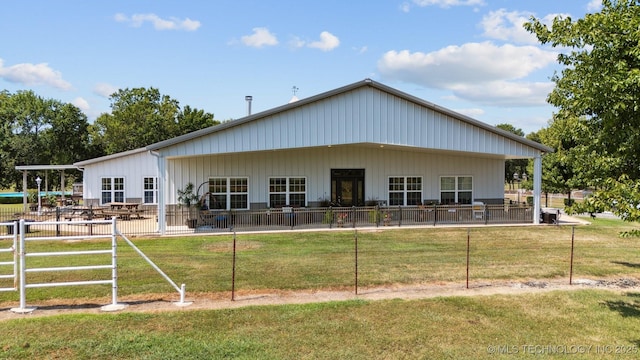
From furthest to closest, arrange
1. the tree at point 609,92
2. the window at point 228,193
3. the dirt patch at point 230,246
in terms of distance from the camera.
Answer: the window at point 228,193 → the dirt patch at point 230,246 → the tree at point 609,92

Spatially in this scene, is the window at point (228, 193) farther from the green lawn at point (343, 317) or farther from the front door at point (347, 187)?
the green lawn at point (343, 317)

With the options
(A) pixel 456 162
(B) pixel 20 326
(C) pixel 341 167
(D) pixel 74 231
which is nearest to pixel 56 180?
(D) pixel 74 231

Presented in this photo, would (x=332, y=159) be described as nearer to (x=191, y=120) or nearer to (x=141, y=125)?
(x=141, y=125)

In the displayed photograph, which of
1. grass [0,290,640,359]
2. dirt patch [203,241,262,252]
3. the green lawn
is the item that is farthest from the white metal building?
grass [0,290,640,359]

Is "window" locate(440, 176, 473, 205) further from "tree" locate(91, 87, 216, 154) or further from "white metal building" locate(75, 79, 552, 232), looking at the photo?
"tree" locate(91, 87, 216, 154)

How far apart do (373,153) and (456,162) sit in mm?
4885

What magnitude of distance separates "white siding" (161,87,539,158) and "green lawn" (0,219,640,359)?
5.87 m

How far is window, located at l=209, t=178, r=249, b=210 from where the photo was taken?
2048 cm

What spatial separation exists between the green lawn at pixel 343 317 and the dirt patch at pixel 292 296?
264 millimetres

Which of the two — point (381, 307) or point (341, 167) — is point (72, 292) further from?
point (341, 167)

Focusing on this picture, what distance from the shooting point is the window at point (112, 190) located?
2431 cm

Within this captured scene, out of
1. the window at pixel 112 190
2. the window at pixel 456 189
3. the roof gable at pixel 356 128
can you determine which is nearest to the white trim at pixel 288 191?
the roof gable at pixel 356 128

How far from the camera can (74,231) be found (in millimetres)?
17938

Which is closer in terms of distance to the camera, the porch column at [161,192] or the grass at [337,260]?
the grass at [337,260]
